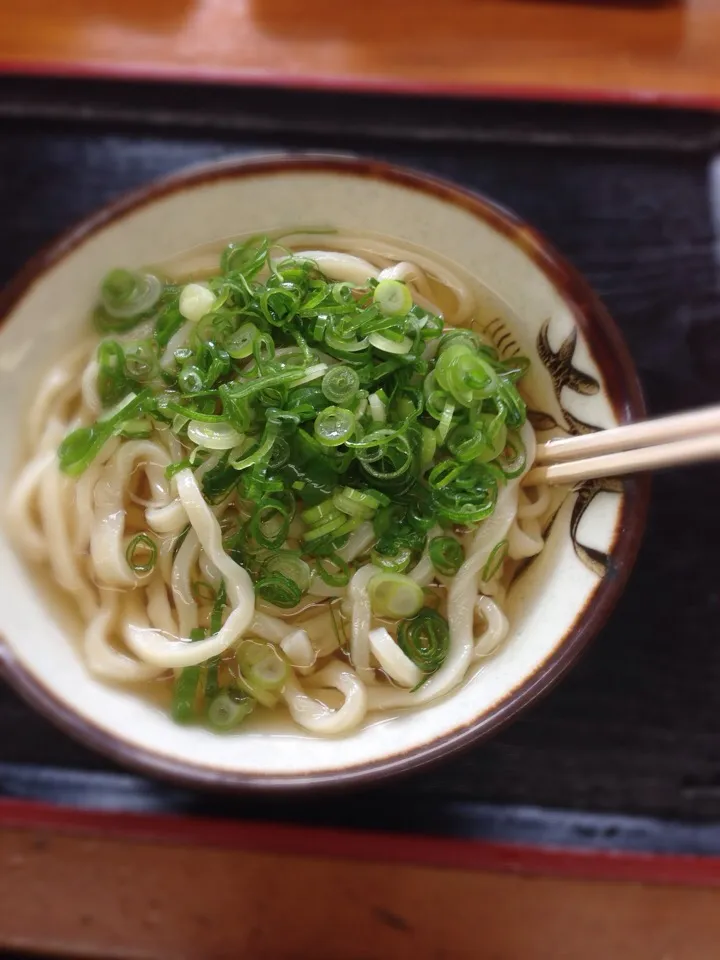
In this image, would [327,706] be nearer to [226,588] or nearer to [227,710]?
[227,710]

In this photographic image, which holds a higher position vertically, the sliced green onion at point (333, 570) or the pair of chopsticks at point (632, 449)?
the pair of chopsticks at point (632, 449)

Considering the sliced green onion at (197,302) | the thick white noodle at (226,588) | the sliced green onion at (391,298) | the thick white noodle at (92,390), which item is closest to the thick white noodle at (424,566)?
the thick white noodle at (226,588)

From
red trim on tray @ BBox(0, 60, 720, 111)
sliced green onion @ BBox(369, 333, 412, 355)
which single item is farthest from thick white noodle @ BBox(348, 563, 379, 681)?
red trim on tray @ BBox(0, 60, 720, 111)

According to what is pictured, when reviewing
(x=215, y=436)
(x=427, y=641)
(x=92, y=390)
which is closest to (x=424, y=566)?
(x=427, y=641)

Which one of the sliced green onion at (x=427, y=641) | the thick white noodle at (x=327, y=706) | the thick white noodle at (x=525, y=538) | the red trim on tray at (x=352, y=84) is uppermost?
the red trim on tray at (x=352, y=84)

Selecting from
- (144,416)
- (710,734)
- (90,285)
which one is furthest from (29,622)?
(710,734)

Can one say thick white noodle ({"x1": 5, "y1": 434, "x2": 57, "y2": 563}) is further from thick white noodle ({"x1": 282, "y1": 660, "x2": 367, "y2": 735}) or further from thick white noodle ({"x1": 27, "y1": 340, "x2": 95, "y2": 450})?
thick white noodle ({"x1": 282, "y1": 660, "x2": 367, "y2": 735})

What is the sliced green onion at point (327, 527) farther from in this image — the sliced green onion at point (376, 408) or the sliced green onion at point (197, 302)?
the sliced green onion at point (197, 302)

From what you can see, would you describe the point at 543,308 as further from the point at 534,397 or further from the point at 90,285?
the point at 90,285
